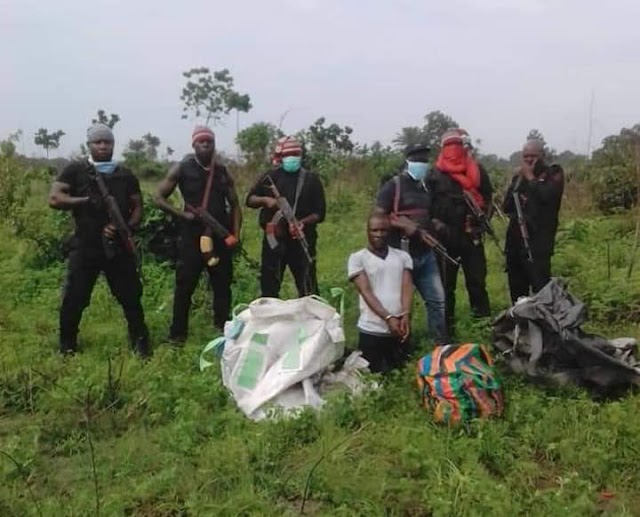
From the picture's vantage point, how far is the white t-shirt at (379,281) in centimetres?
521

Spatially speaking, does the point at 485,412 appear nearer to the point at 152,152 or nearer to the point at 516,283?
the point at 516,283

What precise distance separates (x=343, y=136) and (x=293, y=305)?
45.5 feet

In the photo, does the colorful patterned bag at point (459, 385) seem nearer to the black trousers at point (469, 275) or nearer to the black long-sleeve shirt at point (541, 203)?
the black trousers at point (469, 275)

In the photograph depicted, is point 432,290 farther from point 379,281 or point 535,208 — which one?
point 535,208

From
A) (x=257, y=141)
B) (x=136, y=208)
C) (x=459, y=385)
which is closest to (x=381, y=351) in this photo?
(x=459, y=385)

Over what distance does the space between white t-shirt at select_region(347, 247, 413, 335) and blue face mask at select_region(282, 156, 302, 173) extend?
3.99ft

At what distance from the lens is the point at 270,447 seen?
4113mm

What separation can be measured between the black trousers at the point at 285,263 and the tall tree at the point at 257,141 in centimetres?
860

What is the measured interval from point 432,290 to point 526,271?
3.70ft

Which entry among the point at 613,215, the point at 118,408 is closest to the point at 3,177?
the point at 118,408

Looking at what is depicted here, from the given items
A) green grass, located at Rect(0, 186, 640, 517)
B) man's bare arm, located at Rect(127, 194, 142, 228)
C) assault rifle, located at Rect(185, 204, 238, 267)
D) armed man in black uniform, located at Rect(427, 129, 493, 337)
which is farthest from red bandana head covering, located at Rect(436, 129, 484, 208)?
man's bare arm, located at Rect(127, 194, 142, 228)

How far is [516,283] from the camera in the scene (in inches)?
261

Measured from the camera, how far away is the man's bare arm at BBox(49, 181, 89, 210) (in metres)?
5.51

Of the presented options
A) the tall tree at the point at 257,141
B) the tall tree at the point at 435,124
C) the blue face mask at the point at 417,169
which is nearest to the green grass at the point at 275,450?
the blue face mask at the point at 417,169
